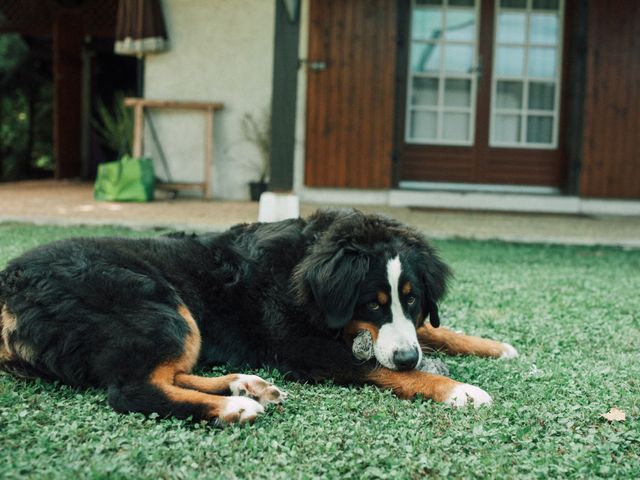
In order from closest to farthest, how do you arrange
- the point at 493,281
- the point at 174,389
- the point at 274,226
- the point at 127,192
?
the point at 174,389 < the point at 274,226 < the point at 493,281 < the point at 127,192

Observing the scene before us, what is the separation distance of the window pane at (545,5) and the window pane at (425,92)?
147 cm

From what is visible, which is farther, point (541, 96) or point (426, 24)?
point (541, 96)

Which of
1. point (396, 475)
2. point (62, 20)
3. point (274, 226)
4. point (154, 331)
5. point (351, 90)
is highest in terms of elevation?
point (62, 20)

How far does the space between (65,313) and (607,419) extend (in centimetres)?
181

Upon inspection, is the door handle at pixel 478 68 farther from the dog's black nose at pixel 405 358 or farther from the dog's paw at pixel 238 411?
the dog's paw at pixel 238 411

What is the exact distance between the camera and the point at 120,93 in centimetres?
1285

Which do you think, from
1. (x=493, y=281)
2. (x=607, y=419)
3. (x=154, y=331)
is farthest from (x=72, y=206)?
(x=607, y=419)

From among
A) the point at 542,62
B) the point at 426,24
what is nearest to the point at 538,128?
the point at 542,62

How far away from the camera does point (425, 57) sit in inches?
373

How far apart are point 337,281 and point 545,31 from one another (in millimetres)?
7621

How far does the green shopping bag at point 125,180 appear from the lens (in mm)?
8578

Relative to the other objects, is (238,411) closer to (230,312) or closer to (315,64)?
(230,312)

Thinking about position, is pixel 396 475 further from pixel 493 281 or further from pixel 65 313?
pixel 493 281

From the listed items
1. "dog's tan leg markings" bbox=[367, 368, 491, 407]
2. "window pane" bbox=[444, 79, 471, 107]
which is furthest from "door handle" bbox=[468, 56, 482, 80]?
"dog's tan leg markings" bbox=[367, 368, 491, 407]
